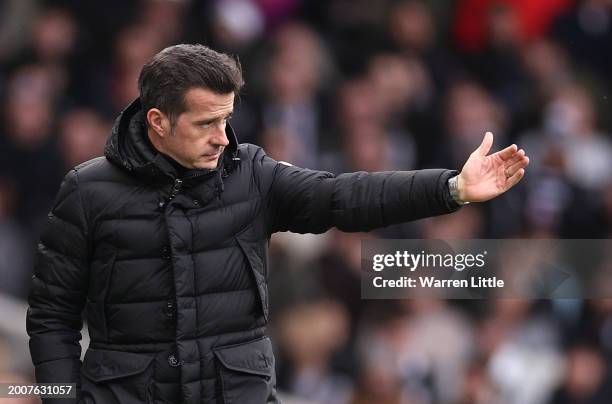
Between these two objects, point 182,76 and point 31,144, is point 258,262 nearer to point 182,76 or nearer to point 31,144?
point 182,76

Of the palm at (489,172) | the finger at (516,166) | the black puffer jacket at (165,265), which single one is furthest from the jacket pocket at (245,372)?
the finger at (516,166)

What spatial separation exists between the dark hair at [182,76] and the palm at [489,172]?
615 millimetres

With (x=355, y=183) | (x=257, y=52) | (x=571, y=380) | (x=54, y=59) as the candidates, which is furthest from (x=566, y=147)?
(x=355, y=183)

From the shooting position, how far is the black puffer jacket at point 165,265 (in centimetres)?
318

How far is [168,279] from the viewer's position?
319 centimetres

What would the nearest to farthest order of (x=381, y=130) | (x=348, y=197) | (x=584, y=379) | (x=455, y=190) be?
(x=455, y=190) → (x=348, y=197) → (x=584, y=379) → (x=381, y=130)

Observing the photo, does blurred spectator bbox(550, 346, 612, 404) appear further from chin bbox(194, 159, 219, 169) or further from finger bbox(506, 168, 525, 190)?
chin bbox(194, 159, 219, 169)

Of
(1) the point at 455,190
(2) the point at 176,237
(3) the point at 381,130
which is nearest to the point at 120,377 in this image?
(2) the point at 176,237

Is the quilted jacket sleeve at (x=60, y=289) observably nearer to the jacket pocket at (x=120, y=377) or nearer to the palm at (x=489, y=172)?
the jacket pocket at (x=120, y=377)

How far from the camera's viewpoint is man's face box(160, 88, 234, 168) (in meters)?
3.16

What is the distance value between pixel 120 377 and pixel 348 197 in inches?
28.5

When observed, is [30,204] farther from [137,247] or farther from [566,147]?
[137,247]

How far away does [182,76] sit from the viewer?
3.16m

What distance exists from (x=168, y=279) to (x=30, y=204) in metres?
3.48
